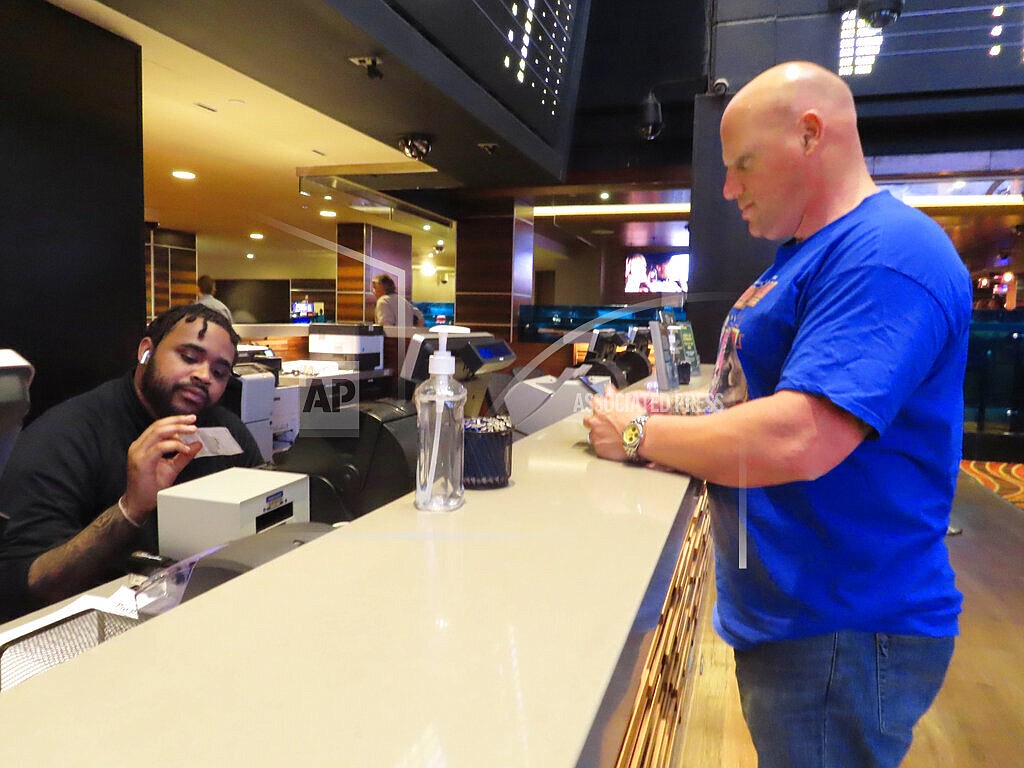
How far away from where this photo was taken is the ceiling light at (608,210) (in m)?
8.45

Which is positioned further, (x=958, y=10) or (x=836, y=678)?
(x=958, y=10)

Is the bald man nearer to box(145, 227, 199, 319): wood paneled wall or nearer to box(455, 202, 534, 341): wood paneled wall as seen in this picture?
box(455, 202, 534, 341): wood paneled wall

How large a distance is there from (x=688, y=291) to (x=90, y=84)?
10.1 ft

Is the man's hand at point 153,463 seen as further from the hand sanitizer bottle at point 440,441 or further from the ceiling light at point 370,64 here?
the ceiling light at point 370,64

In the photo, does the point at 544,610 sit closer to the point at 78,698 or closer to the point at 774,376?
the point at 78,698

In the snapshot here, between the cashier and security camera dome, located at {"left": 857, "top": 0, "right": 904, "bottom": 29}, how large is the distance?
9.88ft

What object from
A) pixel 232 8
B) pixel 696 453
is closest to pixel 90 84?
pixel 232 8

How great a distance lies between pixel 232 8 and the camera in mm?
2391

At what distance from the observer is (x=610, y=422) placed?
1256mm

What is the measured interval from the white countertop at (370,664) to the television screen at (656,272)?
10921 mm

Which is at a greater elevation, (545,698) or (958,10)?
(958,10)

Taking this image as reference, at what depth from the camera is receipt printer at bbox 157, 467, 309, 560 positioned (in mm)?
1048

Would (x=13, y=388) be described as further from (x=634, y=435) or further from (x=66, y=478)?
(x=66, y=478)

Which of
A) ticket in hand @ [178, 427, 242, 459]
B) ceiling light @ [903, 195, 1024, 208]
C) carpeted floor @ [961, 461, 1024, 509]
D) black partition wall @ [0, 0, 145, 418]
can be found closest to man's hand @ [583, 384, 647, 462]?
ticket in hand @ [178, 427, 242, 459]
